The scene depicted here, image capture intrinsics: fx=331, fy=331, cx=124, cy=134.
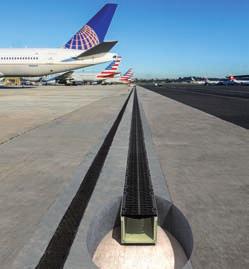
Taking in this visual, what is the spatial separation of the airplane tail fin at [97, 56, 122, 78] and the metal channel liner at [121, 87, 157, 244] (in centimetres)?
8870

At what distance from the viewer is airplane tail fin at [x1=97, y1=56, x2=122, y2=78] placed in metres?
92.7

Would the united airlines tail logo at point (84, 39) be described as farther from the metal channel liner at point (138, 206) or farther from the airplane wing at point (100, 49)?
the metal channel liner at point (138, 206)

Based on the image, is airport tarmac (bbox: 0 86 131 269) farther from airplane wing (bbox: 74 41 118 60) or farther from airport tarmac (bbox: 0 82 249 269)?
airplane wing (bbox: 74 41 118 60)

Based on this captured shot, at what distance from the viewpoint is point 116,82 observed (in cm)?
11594

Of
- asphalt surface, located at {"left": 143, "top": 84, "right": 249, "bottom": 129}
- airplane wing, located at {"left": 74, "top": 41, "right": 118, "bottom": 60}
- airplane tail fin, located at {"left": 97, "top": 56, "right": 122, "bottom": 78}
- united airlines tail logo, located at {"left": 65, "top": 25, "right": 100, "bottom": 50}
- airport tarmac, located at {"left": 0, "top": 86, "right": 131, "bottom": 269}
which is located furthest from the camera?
airplane tail fin, located at {"left": 97, "top": 56, "right": 122, "bottom": 78}

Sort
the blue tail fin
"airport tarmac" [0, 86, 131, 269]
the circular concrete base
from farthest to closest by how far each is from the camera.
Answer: the blue tail fin → "airport tarmac" [0, 86, 131, 269] → the circular concrete base

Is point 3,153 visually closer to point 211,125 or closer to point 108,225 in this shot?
point 108,225

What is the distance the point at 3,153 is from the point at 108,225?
4.01m

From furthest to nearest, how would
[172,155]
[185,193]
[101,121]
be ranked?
1. [101,121]
2. [172,155]
3. [185,193]

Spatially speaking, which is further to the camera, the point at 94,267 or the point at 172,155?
the point at 172,155

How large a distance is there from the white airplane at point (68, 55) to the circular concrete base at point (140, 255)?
43605 mm

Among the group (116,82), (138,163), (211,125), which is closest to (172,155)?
(138,163)

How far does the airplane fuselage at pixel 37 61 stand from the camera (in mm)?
47094

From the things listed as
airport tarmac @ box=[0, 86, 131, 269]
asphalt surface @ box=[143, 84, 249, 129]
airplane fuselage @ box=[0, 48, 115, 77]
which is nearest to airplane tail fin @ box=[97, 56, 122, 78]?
airplane fuselage @ box=[0, 48, 115, 77]
